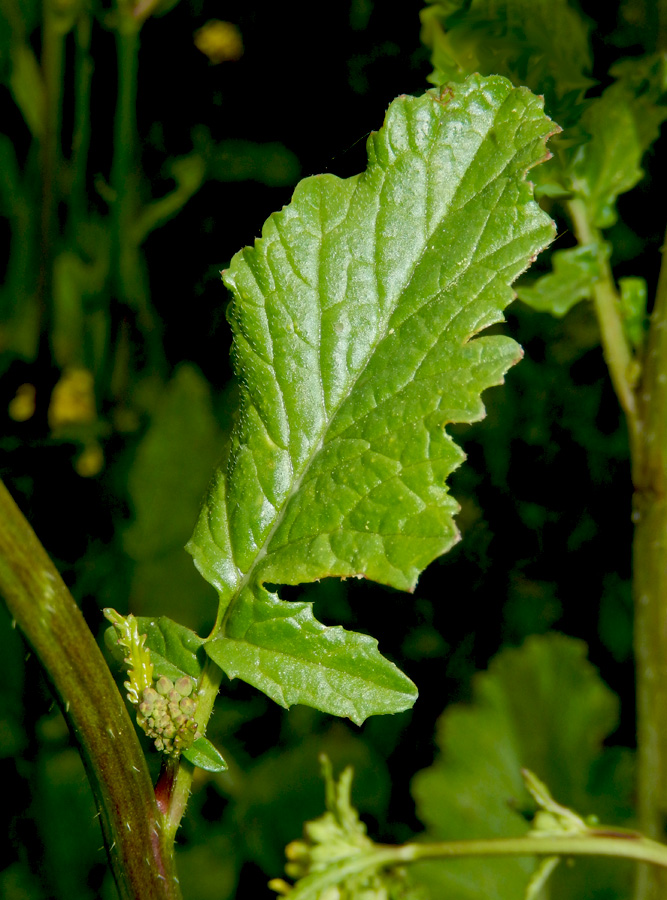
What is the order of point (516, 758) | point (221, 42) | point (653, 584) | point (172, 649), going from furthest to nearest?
point (221, 42), point (516, 758), point (653, 584), point (172, 649)

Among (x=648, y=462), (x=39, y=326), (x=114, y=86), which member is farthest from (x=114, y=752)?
(x=114, y=86)

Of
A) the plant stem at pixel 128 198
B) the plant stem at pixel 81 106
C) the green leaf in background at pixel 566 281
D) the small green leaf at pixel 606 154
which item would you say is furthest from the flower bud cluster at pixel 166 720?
the plant stem at pixel 81 106

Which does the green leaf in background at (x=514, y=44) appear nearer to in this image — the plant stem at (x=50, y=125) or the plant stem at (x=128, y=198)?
the plant stem at (x=128, y=198)

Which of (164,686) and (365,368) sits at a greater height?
(365,368)

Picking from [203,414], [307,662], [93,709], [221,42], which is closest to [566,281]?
[307,662]

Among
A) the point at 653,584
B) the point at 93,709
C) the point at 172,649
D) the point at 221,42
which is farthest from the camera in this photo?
the point at 221,42

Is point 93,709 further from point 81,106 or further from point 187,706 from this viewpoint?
point 81,106

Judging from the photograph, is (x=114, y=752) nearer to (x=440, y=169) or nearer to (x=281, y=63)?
(x=440, y=169)
